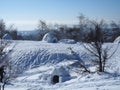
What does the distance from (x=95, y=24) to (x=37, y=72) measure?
10.1m

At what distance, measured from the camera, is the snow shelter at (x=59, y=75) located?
92.1ft

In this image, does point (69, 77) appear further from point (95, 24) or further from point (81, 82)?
point (95, 24)

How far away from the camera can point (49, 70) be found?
3334 centimetres

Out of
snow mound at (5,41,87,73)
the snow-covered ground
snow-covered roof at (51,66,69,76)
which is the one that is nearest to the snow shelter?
snow-covered roof at (51,66,69,76)

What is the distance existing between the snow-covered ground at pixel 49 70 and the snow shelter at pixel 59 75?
455 mm

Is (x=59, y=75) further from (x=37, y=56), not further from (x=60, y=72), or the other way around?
(x=37, y=56)

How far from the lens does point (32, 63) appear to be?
120 ft

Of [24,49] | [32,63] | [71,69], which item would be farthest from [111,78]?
[24,49]

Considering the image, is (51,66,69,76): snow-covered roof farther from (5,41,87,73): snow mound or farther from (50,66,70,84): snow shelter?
(5,41,87,73): snow mound

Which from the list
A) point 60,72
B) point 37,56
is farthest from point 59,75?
point 37,56

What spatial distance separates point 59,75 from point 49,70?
17.5 feet

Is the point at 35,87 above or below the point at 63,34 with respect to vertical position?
below

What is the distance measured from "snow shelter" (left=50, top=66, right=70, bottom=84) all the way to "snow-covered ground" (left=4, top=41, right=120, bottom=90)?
45cm

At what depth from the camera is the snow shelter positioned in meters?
28.1
